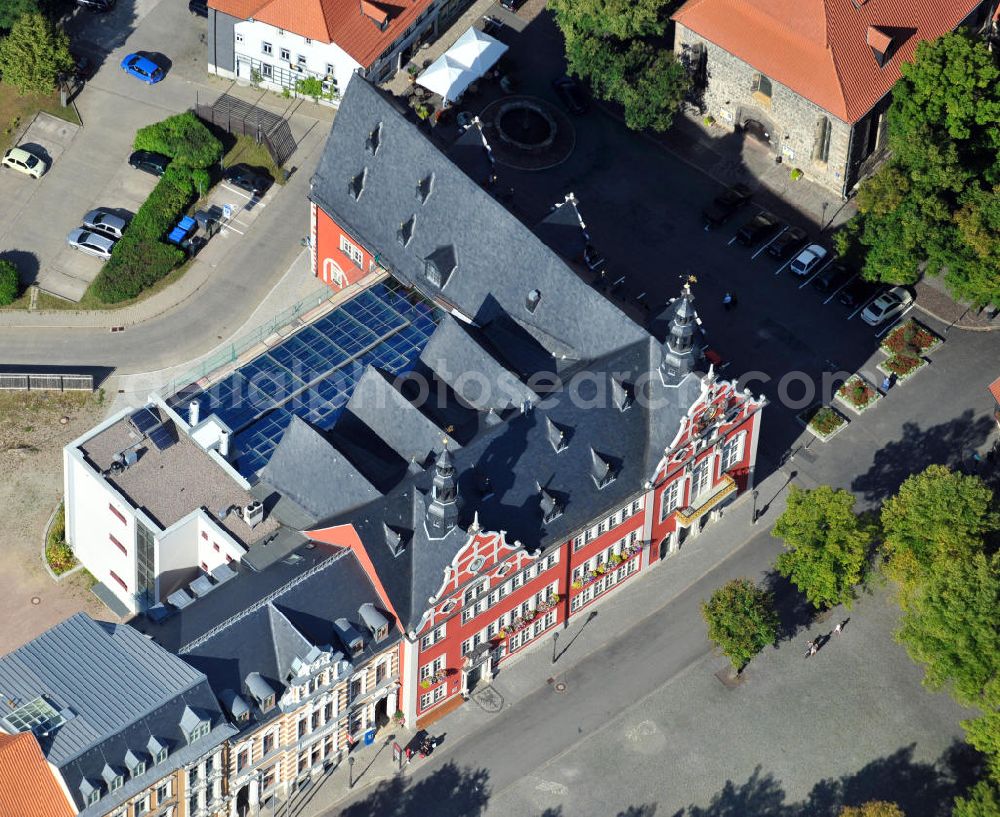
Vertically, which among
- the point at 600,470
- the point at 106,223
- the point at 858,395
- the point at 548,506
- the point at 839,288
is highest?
the point at 839,288

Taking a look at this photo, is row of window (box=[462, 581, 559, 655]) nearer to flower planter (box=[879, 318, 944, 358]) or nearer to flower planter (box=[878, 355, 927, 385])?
flower planter (box=[878, 355, 927, 385])

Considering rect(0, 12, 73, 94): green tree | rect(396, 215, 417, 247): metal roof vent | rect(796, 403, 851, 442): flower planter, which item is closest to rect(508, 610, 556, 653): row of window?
rect(796, 403, 851, 442): flower planter

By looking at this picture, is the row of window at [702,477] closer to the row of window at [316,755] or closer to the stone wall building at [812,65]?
the row of window at [316,755]

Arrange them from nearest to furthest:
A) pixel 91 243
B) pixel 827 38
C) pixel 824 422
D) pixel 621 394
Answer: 1. pixel 621 394
2. pixel 824 422
3. pixel 827 38
4. pixel 91 243

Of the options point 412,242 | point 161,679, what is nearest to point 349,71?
point 412,242

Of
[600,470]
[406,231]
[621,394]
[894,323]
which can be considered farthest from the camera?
[894,323]

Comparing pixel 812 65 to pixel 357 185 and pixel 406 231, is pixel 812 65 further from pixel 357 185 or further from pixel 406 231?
pixel 357 185

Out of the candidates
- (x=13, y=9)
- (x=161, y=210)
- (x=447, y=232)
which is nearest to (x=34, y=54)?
(x=13, y=9)
